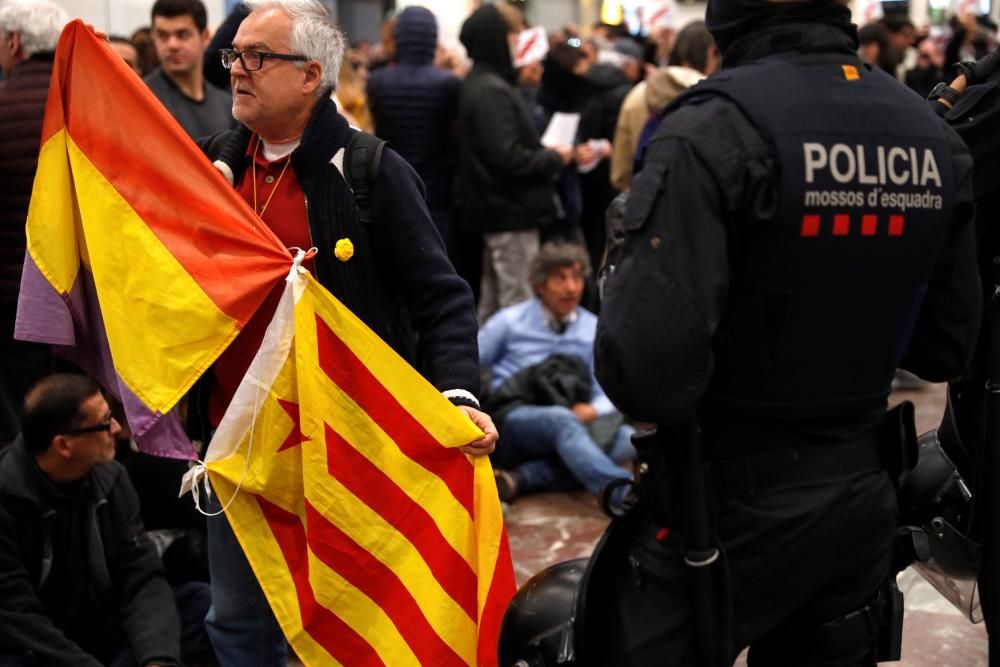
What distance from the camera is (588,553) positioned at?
5387 mm

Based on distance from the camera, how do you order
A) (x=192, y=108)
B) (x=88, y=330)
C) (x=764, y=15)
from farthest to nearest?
(x=192, y=108)
(x=88, y=330)
(x=764, y=15)

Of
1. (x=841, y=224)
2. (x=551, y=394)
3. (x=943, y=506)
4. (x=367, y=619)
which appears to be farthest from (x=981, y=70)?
(x=551, y=394)

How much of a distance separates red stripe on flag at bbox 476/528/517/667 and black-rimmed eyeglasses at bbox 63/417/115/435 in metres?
1.60

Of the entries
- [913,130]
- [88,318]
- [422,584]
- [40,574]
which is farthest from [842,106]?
[40,574]

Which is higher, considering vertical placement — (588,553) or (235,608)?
(235,608)

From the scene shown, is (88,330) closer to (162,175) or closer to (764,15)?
(162,175)

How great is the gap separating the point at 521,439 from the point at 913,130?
404 cm

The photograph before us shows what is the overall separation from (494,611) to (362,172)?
1085 millimetres

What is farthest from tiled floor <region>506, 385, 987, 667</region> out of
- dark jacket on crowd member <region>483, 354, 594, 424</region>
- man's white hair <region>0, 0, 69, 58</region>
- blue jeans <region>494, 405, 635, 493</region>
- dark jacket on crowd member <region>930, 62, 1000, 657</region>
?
man's white hair <region>0, 0, 69, 58</region>

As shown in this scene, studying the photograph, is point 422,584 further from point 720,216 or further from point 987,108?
point 987,108

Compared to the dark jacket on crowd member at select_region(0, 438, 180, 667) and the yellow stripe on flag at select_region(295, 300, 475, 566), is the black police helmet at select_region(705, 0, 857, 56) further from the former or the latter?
the dark jacket on crowd member at select_region(0, 438, 180, 667)

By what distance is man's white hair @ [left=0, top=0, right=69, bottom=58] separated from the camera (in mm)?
4848

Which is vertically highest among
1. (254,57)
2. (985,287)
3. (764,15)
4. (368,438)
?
(764,15)

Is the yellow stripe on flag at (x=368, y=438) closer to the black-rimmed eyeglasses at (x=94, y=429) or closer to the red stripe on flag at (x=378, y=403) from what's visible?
Answer: the red stripe on flag at (x=378, y=403)
